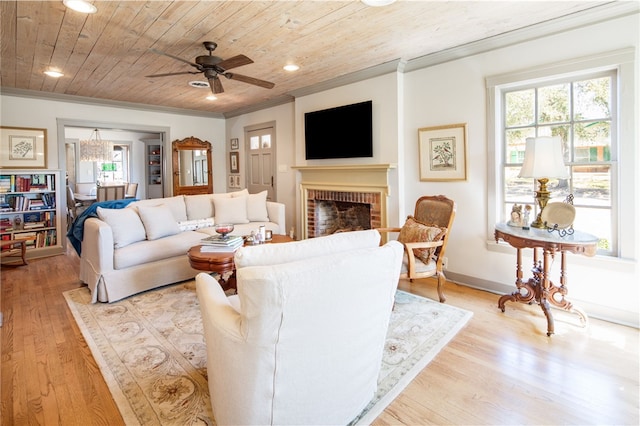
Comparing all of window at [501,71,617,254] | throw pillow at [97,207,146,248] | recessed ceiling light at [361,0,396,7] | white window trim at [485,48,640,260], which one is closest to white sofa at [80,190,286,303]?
throw pillow at [97,207,146,248]

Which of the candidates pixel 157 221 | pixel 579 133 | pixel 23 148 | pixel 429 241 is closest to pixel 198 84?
pixel 157 221

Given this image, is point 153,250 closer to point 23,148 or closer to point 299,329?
point 299,329

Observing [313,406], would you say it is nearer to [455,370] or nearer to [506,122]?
[455,370]

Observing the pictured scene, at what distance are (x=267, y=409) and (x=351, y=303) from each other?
0.54 meters

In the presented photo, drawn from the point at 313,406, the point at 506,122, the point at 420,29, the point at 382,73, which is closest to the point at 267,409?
the point at 313,406

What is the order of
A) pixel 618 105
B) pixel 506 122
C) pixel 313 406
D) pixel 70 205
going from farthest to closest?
1. pixel 70 205
2. pixel 506 122
3. pixel 618 105
4. pixel 313 406

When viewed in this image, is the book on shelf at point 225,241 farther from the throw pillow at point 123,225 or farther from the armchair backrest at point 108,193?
the armchair backrest at point 108,193

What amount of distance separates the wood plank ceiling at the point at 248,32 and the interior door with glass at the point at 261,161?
182cm

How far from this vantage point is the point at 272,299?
1.17 meters

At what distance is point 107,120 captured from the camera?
559 centimetres

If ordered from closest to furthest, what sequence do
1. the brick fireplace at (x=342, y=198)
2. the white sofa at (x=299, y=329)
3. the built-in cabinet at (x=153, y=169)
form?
the white sofa at (x=299, y=329) → the brick fireplace at (x=342, y=198) → the built-in cabinet at (x=153, y=169)

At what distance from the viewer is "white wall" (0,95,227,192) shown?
15.8 ft

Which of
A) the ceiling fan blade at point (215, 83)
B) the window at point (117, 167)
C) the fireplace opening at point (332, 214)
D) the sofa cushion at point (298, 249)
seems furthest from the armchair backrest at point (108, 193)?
the sofa cushion at point (298, 249)

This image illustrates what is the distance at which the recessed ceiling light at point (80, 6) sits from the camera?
92.8 inches
